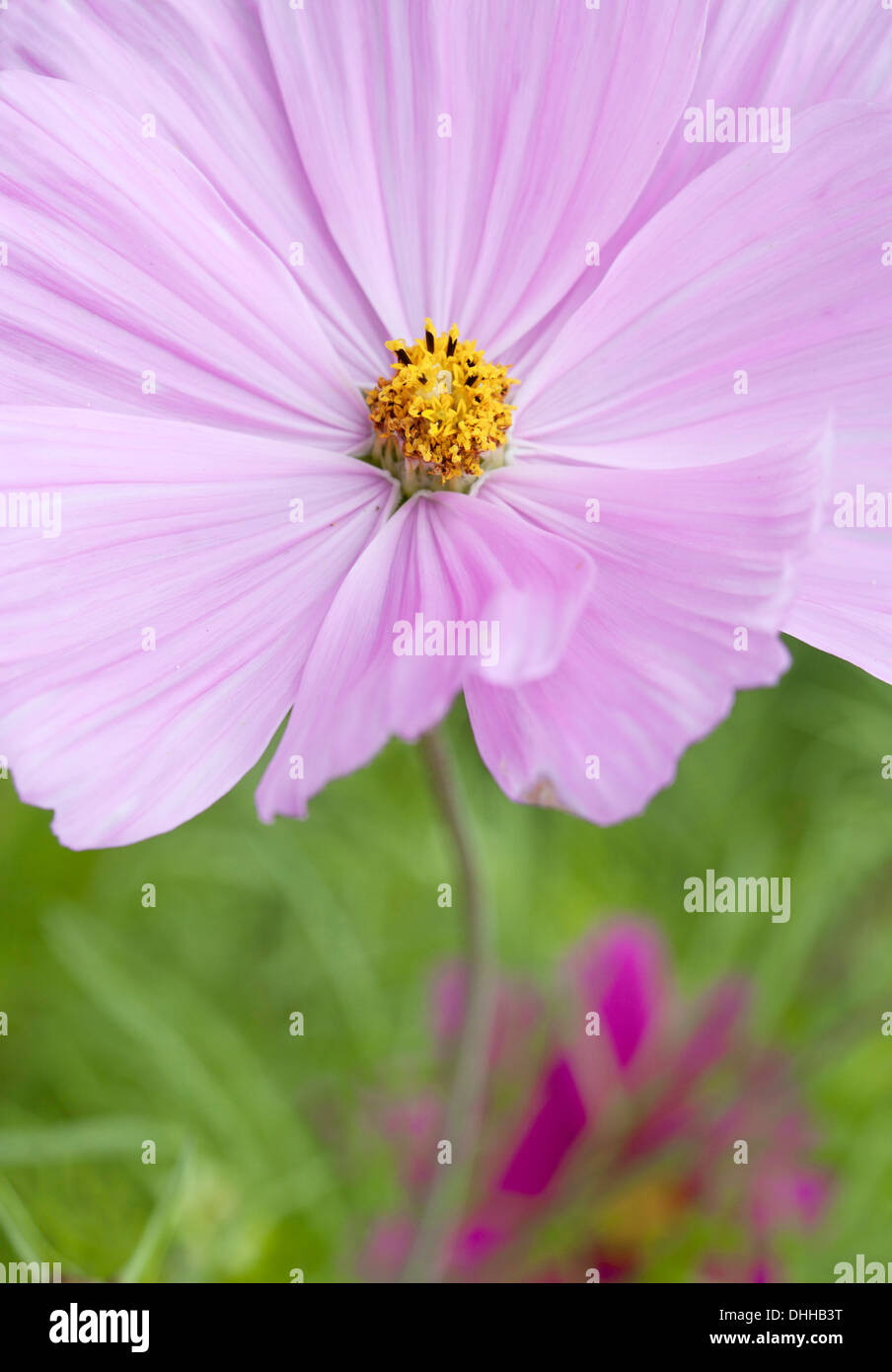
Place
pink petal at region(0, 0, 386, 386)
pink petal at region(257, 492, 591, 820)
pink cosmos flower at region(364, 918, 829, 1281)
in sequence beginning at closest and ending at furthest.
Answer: pink petal at region(257, 492, 591, 820)
pink petal at region(0, 0, 386, 386)
pink cosmos flower at region(364, 918, 829, 1281)

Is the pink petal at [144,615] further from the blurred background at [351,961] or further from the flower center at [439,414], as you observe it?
the blurred background at [351,961]

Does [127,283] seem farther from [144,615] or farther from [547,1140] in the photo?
[547,1140]

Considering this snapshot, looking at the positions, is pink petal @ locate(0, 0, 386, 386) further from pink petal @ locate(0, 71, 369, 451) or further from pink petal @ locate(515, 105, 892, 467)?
pink petal @ locate(515, 105, 892, 467)

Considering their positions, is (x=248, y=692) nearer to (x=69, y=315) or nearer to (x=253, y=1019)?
(x=69, y=315)

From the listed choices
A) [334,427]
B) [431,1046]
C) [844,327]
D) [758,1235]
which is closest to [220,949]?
[431,1046]

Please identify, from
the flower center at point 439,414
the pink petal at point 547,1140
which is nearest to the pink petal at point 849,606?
the flower center at point 439,414

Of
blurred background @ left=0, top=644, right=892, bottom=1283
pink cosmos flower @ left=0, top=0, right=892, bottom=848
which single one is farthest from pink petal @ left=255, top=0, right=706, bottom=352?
blurred background @ left=0, top=644, right=892, bottom=1283
